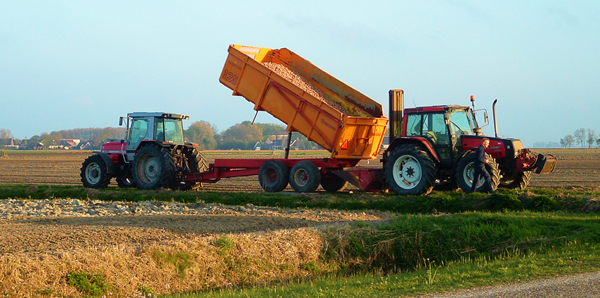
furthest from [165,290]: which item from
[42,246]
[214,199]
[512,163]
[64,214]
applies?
[512,163]

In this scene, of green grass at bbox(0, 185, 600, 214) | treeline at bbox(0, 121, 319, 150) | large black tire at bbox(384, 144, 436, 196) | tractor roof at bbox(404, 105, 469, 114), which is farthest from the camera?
treeline at bbox(0, 121, 319, 150)

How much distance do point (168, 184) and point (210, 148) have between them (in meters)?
79.8

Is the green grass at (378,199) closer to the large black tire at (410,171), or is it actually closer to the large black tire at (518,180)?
the large black tire at (410,171)

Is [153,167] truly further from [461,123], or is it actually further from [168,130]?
[461,123]

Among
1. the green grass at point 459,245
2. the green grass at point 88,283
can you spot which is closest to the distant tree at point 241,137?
the green grass at point 459,245

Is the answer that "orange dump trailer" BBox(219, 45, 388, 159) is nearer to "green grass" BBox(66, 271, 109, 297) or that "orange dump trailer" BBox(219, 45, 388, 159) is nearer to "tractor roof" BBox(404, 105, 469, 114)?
"tractor roof" BBox(404, 105, 469, 114)

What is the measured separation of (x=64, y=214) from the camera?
12.9m

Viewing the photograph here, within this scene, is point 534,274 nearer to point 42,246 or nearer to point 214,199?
point 42,246

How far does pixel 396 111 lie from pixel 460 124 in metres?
1.90

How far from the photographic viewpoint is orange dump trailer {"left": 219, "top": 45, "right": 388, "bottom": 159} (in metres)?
15.3

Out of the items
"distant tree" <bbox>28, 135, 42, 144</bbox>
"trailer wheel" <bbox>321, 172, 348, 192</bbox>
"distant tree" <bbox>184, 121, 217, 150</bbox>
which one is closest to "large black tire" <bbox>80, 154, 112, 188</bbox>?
"trailer wheel" <bbox>321, 172, 348, 192</bbox>

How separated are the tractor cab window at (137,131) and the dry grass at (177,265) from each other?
9.74 m

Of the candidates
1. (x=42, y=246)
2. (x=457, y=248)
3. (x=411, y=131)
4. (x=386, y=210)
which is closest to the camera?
(x=42, y=246)

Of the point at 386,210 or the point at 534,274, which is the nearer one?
the point at 534,274
